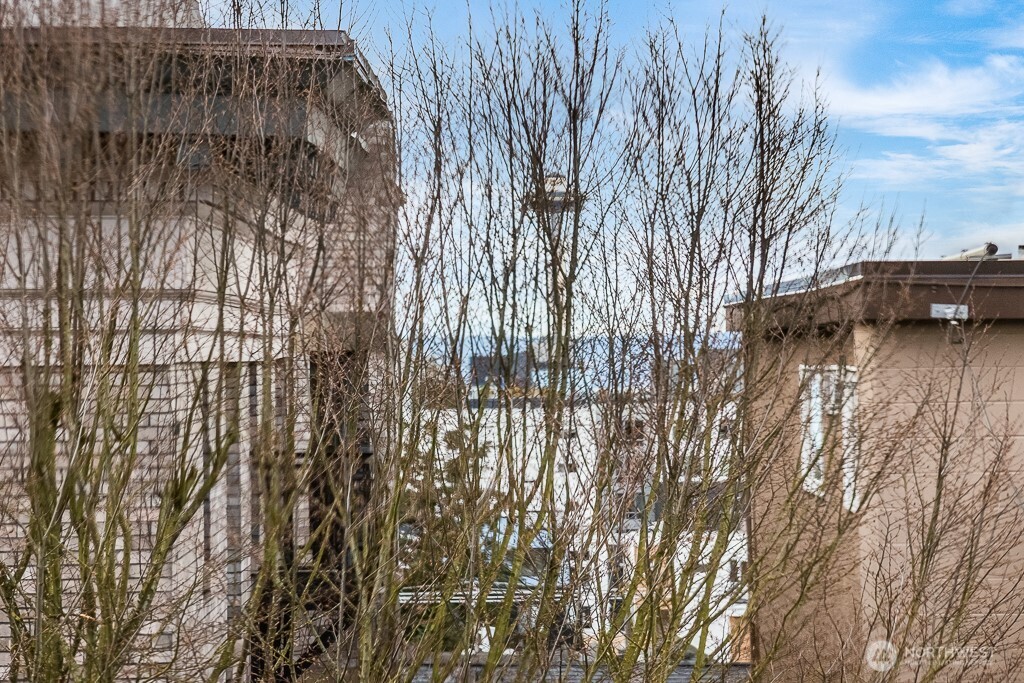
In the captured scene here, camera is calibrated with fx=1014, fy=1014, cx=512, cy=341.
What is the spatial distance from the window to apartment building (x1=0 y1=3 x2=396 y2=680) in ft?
19.0

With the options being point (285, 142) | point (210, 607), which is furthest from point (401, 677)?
point (285, 142)

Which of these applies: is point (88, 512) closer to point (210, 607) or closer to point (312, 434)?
point (210, 607)

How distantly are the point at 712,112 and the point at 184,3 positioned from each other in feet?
25.4

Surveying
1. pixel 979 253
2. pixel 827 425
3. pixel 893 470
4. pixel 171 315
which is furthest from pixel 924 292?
pixel 171 315

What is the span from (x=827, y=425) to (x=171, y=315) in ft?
27.8

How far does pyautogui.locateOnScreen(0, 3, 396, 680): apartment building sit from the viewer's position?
797cm

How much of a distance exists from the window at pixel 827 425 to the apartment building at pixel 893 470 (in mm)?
38

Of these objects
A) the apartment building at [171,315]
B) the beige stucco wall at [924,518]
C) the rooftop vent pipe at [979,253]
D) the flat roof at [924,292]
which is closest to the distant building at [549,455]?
the beige stucco wall at [924,518]

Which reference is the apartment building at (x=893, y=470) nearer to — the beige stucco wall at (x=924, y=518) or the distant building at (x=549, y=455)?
the beige stucco wall at (x=924, y=518)

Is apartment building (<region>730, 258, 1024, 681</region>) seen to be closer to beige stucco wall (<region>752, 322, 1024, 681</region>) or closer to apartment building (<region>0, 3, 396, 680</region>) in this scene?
beige stucco wall (<region>752, 322, 1024, 681</region>)

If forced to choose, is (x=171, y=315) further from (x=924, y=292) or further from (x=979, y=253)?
(x=979, y=253)

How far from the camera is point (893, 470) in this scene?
37.5 feet

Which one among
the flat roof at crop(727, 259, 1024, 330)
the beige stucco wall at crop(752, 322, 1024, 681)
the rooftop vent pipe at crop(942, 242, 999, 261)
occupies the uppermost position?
the rooftop vent pipe at crop(942, 242, 999, 261)

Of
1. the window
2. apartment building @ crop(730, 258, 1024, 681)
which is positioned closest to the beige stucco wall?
apartment building @ crop(730, 258, 1024, 681)
